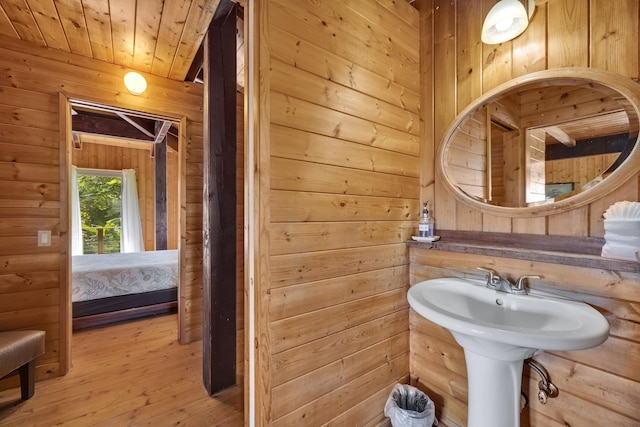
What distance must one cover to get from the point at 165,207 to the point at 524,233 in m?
5.78

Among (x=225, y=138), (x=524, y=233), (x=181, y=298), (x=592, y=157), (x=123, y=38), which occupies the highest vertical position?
(x=123, y=38)

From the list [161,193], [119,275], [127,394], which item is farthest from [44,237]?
[161,193]

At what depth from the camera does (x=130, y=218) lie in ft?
17.7

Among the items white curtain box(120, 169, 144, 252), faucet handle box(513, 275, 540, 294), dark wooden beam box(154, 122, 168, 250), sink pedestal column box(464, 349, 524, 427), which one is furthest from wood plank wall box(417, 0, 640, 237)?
white curtain box(120, 169, 144, 252)

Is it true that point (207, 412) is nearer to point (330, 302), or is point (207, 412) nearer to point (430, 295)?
point (330, 302)

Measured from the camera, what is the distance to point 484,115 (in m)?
1.43

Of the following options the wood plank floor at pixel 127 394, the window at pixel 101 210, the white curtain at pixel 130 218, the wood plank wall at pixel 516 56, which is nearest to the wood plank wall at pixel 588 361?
the wood plank wall at pixel 516 56

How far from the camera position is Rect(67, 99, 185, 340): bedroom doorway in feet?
8.96

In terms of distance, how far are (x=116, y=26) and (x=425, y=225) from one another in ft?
7.93

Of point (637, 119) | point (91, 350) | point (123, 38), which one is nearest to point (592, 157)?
point (637, 119)

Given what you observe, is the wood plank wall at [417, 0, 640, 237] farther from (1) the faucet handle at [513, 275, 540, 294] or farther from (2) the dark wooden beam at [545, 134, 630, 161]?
(1) the faucet handle at [513, 275, 540, 294]

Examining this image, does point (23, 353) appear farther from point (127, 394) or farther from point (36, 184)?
point (36, 184)

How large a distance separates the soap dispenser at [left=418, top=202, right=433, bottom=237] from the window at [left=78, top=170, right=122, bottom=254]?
6256mm

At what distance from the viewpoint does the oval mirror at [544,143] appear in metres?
1.06
